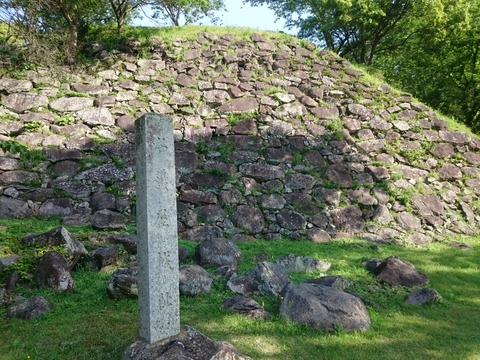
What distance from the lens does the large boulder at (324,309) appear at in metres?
4.22

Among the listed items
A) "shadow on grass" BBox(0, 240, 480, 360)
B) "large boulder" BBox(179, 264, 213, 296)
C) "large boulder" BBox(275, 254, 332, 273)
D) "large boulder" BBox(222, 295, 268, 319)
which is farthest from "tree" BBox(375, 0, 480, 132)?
"large boulder" BBox(222, 295, 268, 319)

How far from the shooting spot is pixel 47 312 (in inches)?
170

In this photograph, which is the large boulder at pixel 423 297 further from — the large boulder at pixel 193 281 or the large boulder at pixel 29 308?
the large boulder at pixel 29 308

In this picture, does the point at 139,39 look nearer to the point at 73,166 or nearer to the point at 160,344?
the point at 73,166

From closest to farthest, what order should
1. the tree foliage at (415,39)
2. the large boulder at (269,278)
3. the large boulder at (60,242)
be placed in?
the large boulder at (269,278) < the large boulder at (60,242) < the tree foliage at (415,39)

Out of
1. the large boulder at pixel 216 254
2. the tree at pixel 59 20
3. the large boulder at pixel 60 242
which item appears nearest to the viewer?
the large boulder at pixel 60 242

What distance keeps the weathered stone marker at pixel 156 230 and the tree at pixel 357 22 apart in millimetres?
13305

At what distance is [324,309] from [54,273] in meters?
3.50

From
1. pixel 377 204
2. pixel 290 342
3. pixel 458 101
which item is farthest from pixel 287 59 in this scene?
pixel 290 342

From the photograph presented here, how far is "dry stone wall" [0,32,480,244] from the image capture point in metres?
8.59

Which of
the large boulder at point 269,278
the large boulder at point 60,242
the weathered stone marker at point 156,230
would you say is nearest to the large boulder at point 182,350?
the weathered stone marker at point 156,230

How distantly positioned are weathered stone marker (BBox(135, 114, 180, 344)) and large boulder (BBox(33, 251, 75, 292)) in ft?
6.78

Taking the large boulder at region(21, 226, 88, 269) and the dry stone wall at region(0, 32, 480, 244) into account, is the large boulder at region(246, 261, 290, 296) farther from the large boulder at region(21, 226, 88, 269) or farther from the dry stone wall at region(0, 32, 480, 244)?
the dry stone wall at region(0, 32, 480, 244)

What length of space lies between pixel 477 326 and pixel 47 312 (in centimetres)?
520
